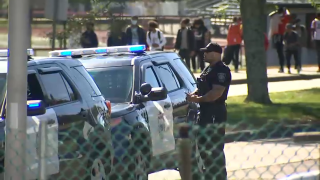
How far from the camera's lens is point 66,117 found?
7426 millimetres

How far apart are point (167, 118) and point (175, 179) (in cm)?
96

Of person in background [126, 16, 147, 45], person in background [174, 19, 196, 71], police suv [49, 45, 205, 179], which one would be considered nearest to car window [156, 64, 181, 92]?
police suv [49, 45, 205, 179]

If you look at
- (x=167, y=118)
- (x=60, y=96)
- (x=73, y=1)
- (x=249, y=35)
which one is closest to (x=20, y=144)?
(x=60, y=96)

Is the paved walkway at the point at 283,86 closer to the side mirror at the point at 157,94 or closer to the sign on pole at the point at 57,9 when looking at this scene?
the side mirror at the point at 157,94

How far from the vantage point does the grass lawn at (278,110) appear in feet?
46.4

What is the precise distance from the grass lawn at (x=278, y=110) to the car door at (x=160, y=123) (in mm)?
3532

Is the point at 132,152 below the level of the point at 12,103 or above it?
below

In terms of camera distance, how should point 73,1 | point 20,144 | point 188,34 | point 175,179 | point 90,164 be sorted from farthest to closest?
point 73,1
point 188,34
point 175,179
point 90,164
point 20,144

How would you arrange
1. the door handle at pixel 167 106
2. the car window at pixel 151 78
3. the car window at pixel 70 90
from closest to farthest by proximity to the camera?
the car window at pixel 70 90, the door handle at pixel 167 106, the car window at pixel 151 78

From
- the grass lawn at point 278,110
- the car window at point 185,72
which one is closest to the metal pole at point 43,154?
the car window at point 185,72

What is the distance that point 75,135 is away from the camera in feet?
24.0

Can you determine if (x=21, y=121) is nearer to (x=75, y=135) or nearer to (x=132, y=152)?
(x=75, y=135)

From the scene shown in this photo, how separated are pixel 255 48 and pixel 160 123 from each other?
8054mm

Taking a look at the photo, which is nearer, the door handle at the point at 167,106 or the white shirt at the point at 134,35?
the door handle at the point at 167,106
